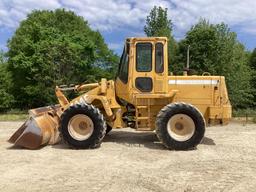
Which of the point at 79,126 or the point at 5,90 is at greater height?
the point at 5,90

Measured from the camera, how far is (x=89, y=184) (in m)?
8.35

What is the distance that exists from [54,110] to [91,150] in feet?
7.13

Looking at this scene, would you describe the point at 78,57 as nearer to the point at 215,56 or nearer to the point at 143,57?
the point at 215,56

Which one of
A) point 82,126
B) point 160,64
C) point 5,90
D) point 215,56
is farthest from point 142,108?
point 5,90

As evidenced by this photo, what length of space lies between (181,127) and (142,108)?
124 cm

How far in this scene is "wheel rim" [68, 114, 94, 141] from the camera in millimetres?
12703

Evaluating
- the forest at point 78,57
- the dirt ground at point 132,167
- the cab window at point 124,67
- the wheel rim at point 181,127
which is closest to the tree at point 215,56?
the forest at point 78,57

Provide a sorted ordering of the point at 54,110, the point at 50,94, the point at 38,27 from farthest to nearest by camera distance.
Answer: the point at 38,27, the point at 50,94, the point at 54,110

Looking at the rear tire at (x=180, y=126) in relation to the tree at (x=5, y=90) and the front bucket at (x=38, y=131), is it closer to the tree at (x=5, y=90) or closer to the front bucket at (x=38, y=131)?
the front bucket at (x=38, y=131)

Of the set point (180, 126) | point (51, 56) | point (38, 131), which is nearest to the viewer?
point (38, 131)

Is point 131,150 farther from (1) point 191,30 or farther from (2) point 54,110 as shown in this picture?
(1) point 191,30

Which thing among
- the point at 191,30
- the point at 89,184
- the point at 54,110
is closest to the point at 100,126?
the point at 54,110

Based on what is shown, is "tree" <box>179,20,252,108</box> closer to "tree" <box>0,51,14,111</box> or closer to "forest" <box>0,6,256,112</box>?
"forest" <box>0,6,256,112</box>

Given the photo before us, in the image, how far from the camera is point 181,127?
12570 mm
